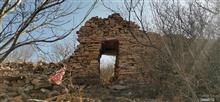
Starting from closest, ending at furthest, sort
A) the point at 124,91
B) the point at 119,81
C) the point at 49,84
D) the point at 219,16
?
the point at 219,16, the point at 49,84, the point at 124,91, the point at 119,81

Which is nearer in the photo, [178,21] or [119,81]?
[178,21]

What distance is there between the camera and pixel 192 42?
602cm

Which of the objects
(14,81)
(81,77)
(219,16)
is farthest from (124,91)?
(219,16)

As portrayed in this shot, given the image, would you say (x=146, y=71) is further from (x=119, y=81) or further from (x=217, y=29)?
(x=217, y=29)

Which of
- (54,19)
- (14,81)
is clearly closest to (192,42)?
(54,19)

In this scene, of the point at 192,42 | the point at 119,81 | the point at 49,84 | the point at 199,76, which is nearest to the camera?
the point at 192,42

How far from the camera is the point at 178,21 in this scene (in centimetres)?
672

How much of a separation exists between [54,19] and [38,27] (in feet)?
1.11

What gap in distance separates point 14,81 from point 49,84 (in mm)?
1262

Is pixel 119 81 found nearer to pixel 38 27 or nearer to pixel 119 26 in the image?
pixel 119 26

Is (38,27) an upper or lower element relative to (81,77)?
upper

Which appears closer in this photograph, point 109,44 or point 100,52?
point 100,52

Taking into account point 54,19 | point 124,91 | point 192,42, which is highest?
point 54,19

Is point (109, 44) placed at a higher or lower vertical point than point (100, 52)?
higher
